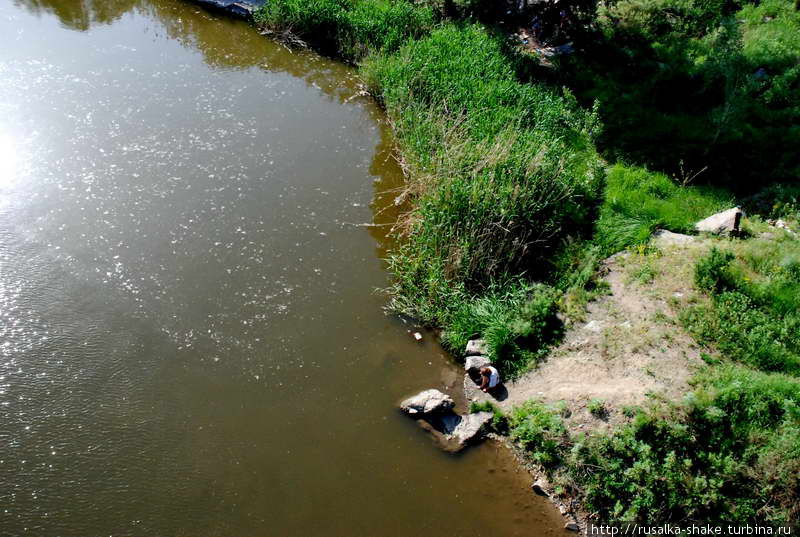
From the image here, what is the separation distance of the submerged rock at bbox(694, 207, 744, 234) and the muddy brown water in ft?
15.8

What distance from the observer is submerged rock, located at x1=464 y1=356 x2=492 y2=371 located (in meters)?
7.55

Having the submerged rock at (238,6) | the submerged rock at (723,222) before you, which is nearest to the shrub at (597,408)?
the submerged rock at (723,222)

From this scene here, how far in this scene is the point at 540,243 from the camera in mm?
9055

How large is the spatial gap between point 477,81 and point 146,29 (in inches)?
347

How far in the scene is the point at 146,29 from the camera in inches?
568

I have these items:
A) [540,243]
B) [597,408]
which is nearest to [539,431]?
[597,408]

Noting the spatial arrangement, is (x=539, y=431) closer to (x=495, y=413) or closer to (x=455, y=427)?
(x=495, y=413)

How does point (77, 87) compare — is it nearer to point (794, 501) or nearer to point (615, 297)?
point (615, 297)

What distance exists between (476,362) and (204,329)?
3.75 meters

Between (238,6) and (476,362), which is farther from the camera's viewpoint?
(238,6)

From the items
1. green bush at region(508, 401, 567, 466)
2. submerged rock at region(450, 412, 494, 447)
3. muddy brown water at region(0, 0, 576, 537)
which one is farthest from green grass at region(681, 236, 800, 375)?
muddy brown water at region(0, 0, 576, 537)

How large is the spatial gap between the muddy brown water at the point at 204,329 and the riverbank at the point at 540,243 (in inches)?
25.7

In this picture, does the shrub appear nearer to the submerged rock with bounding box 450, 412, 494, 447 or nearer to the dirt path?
the dirt path

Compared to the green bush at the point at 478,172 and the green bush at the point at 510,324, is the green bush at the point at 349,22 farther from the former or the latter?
the green bush at the point at 510,324
